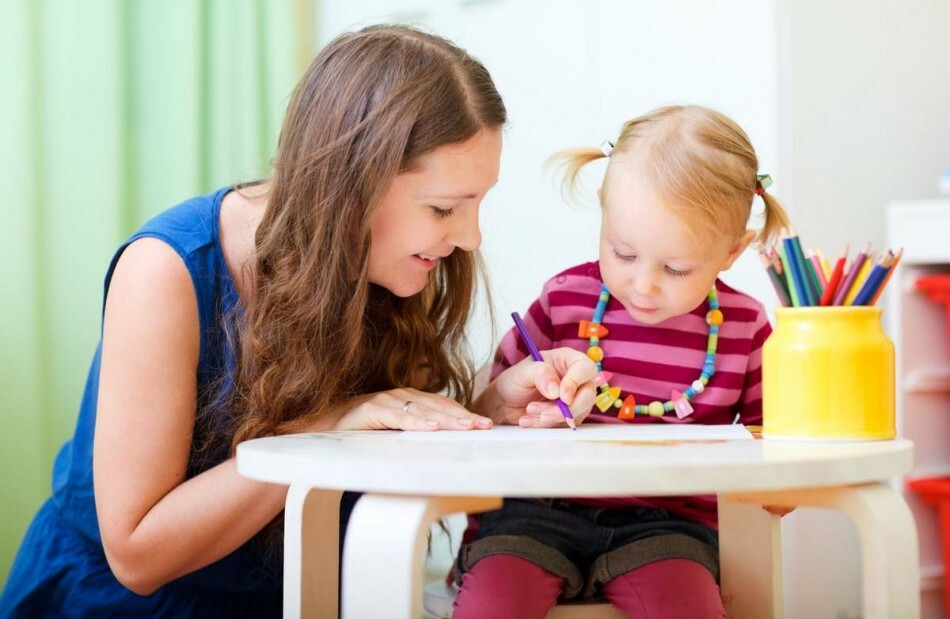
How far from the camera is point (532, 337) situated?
1.32 meters

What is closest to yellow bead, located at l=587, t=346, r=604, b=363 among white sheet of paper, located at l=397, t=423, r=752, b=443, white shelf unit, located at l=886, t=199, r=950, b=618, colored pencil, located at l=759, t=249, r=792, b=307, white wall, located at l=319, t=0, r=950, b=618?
white sheet of paper, located at l=397, t=423, r=752, b=443

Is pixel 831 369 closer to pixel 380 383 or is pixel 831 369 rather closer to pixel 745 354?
pixel 745 354

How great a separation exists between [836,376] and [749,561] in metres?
0.31

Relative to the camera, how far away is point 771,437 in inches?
34.9

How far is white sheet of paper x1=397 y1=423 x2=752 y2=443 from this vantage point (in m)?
0.91

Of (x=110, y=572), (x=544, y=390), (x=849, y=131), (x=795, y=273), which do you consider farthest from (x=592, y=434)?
(x=849, y=131)

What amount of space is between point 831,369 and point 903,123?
143 centimetres

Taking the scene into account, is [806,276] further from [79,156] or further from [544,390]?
[79,156]

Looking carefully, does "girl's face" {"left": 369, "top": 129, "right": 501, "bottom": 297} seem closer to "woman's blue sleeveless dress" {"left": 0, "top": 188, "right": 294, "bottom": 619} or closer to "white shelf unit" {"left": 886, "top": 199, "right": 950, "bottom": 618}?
"woman's blue sleeveless dress" {"left": 0, "top": 188, "right": 294, "bottom": 619}

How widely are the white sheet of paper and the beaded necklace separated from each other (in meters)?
0.17

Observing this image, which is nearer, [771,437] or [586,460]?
[586,460]

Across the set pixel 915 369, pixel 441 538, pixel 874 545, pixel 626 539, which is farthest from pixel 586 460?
pixel 441 538

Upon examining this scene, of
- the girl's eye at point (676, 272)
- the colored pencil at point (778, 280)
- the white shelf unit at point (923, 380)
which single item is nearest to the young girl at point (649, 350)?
the girl's eye at point (676, 272)

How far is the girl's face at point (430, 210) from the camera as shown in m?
1.08
